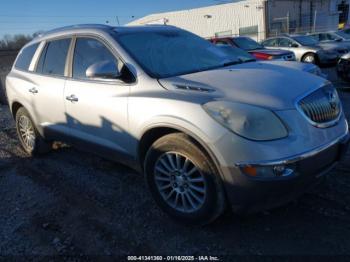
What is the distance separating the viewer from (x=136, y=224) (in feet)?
11.0

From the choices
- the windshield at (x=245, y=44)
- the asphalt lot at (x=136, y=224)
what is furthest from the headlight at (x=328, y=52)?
the asphalt lot at (x=136, y=224)

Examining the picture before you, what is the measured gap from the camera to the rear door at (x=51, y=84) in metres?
4.36

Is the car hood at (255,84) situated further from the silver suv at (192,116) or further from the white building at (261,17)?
the white building at (261,17)

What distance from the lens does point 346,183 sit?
3.68m

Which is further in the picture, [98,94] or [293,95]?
[98,94]

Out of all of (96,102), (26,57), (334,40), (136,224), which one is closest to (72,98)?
(96,102)

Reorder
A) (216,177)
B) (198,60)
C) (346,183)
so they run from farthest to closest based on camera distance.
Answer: (198,60) < (346,183) < (216,177)

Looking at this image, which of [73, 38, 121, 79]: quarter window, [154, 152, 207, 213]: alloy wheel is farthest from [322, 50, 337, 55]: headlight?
[154, 152, 207, 213]: alloy wheel

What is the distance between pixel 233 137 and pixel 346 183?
178cm

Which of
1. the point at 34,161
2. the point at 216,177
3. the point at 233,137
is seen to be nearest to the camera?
the point at 233,137

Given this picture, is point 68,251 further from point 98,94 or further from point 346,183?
point 346,183

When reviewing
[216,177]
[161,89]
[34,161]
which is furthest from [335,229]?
[34,161]

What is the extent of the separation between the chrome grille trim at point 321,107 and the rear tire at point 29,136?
3.88 metres

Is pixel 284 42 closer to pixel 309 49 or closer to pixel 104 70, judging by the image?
pixel 309 49
